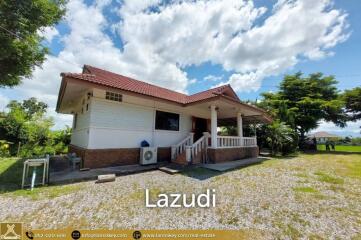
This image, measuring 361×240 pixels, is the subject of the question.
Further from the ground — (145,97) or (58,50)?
(58,50)

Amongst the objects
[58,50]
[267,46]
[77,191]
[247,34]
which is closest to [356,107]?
[267,46]

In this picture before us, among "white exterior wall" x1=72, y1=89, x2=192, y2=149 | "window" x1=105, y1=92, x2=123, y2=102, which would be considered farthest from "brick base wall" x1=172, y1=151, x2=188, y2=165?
"window" x1=105, y1=92, x2=123, y2=102

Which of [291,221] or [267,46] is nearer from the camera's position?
[291,221]

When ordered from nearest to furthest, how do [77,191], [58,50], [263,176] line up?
[77,191] → [263,176] → [58,50]

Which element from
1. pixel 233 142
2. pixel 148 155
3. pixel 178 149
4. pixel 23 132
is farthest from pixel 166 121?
pixel 23 132

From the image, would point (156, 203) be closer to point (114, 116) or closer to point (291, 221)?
point (291, 221)

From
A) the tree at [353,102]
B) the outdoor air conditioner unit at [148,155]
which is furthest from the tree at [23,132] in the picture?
the tree at [353,102]

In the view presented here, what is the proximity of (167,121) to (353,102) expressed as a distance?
23.2 metres

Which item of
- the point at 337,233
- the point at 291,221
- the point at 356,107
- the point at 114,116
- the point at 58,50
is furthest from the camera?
the point at 356,107

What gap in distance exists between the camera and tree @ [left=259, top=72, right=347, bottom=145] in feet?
64.2

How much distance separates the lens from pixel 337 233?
104 inches

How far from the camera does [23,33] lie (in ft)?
29.8

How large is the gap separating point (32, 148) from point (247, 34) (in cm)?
1803

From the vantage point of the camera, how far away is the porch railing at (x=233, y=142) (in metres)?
9.16
